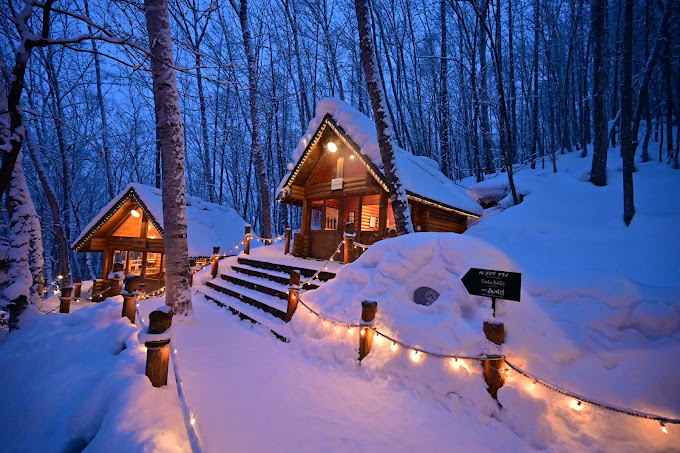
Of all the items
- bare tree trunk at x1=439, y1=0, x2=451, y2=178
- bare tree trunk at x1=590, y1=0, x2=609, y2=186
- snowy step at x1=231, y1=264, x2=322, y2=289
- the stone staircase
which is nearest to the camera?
the stone staircase

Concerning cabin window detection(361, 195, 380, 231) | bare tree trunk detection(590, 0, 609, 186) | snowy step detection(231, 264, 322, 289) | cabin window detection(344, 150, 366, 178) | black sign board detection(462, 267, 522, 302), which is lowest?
snowy step detection(231, 264, 322, 289)

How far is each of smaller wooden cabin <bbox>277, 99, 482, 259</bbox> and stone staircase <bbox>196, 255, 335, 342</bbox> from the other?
2200 millimetres

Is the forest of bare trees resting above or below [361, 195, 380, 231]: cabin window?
above

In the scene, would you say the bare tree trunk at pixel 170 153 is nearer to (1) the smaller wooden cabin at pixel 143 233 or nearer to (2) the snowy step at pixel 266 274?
(2) the snowy step at pixel 266 274

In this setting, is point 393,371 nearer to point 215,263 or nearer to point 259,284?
point 259,284

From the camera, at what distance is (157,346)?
261 centimetres

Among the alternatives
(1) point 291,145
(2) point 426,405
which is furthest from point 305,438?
(1) point 291,145

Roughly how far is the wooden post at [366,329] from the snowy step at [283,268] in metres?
2.91

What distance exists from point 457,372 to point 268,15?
25.4m

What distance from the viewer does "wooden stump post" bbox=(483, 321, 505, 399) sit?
345 centimetres

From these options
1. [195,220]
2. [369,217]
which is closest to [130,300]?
[195,220]

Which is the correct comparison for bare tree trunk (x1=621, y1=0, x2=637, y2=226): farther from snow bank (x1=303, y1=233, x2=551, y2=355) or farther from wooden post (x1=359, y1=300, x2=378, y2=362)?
wooden post (x1=359, y1=300, x2=378, y2=362)

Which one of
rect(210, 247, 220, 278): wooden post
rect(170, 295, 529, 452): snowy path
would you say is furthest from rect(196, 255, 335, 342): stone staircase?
rect(170, 295, 529, 452): snowy path

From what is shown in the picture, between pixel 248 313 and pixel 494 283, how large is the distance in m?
5.92
